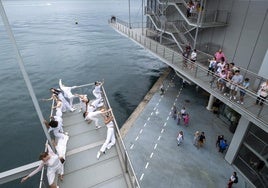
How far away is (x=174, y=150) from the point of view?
1522 cm

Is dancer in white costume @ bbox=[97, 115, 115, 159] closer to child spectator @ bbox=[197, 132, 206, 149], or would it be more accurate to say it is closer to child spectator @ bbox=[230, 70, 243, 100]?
child spectator @ bbox=[230, 70, 243, 100]

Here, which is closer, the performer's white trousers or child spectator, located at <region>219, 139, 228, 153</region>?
the performer's white trousers

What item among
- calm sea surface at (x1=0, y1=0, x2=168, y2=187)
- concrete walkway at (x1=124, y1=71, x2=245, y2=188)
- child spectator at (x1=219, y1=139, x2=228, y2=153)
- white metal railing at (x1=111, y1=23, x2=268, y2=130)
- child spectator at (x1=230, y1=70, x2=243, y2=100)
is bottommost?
calm sea surface at (x1=0, y1=0, x2=168, y2=187)

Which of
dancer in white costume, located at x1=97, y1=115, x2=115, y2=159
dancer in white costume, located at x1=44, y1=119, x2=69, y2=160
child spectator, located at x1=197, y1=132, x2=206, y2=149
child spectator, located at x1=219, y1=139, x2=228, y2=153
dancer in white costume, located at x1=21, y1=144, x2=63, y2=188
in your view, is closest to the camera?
dancer in white costume, located at x1=21, y1=144, x2=63, y2=188

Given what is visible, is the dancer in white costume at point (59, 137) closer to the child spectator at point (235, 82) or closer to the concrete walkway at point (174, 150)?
the concrete walkway at point (174, 150)

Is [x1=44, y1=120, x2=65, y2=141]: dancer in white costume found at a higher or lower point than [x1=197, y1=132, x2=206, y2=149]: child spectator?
higher

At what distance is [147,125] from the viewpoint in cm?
1795

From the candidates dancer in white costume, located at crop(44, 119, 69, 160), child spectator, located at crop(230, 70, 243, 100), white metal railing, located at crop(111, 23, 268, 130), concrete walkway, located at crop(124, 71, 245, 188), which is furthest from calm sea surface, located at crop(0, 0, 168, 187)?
child spectator, located at crop(230, 70, 243, 100)

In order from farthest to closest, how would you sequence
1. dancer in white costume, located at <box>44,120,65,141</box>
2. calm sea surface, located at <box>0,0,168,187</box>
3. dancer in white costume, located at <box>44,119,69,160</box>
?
calm sea surface, located at <box>0,0,168,187</box>, dancer in white costume, located at <box>44,120,65,141</box>, dancer in white costume, located at <box>44,119,69,160</box>

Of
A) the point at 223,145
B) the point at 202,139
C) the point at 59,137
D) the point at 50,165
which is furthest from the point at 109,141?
the point at 223,145

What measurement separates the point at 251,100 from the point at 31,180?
1699 cm

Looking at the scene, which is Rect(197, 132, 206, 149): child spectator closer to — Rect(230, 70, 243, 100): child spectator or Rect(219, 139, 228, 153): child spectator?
Rect(219, 139, 228, 153): child spectator

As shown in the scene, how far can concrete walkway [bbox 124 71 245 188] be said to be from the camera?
42.5 ft

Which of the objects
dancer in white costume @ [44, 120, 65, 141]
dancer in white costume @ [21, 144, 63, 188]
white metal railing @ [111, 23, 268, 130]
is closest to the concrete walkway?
white metal railing @ [111, 23, 268, 130]
